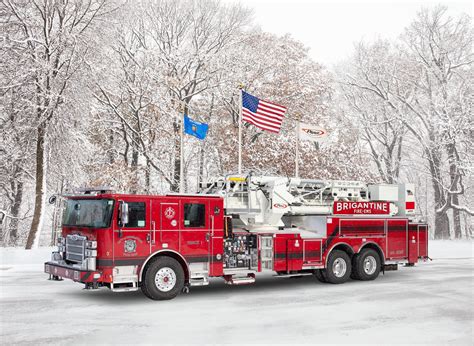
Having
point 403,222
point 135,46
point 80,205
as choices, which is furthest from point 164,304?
point 135,46

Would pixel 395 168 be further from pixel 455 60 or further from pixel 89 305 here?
pixel 89 305

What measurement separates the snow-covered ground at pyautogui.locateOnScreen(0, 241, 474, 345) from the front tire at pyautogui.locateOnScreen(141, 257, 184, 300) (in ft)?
0.77

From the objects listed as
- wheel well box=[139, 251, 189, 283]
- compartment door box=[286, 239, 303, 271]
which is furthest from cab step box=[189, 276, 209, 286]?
compartment door box=[286, 239, 303, 271]

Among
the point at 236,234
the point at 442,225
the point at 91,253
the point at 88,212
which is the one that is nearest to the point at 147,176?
the point at 236,234

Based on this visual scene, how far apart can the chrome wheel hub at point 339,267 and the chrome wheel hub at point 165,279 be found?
16.8 ft

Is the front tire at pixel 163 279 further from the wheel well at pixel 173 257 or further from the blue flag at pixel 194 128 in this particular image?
the blue flag at pixel 194 128

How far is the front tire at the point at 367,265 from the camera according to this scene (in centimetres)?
1580

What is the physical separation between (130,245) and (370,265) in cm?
757

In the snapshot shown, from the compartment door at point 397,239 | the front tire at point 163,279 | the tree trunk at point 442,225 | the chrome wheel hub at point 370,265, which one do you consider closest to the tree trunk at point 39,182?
the front tire at point 163,279

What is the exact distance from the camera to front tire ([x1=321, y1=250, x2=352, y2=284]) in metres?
15.2

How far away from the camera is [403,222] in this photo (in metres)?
17.0

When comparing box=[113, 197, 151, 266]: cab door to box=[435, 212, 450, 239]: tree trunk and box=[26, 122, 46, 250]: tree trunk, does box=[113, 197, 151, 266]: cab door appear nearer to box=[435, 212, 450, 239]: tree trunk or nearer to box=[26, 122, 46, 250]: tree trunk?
box=[26, 122, 46, 250]: tree trunk

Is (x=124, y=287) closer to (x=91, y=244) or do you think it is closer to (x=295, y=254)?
(x=91, y=244)

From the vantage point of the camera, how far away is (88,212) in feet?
40.5
